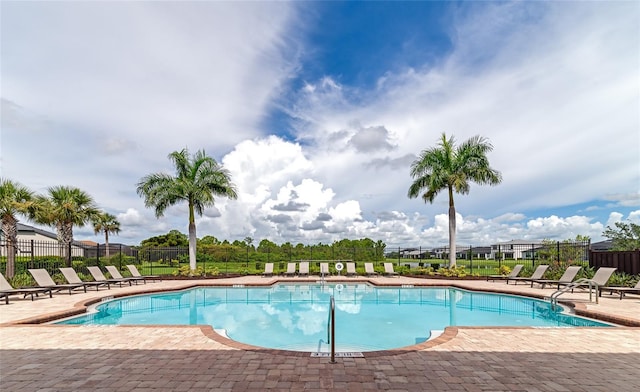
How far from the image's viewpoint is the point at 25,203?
51.6ft

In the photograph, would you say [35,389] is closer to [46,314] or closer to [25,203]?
[46,314]

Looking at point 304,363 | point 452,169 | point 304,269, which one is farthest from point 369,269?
point 304,363

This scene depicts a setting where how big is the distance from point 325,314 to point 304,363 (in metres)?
6.53

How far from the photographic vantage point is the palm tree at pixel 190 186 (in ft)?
64.6

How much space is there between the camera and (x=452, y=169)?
19.7 m

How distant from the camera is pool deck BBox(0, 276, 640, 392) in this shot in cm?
418

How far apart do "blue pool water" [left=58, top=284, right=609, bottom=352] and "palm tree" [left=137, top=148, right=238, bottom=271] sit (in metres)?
5.45

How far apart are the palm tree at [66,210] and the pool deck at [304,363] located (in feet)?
45.1

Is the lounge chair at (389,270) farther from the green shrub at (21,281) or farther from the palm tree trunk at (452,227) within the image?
the green shrub at (21,281)

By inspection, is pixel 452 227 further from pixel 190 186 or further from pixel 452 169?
pixel 190 186

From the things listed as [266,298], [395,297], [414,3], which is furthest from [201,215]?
[414,3]

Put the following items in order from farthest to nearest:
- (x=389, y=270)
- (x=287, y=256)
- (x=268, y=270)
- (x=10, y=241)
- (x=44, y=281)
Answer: (x=287, y=256), (x=389, y=270), (x=268, y=270), (x=10, y=241), (x=44, y=281)

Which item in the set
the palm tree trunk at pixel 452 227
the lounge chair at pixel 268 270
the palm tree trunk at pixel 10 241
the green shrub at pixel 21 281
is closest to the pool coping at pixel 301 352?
the palm tree trunk at pixel 452 227

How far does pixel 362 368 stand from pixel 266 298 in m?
10.0
